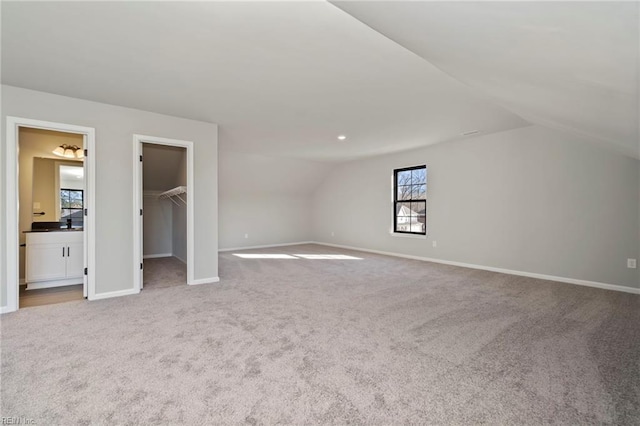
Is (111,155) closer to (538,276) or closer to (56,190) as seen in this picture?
(56,190)

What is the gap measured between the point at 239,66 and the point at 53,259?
380 centimetres

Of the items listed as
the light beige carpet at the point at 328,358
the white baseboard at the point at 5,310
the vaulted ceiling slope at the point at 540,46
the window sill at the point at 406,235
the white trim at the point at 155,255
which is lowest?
the light beige carpet at the point at 328,358

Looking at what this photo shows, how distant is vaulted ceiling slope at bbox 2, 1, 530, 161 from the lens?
6.14 feet

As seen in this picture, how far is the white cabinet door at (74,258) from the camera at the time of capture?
4039mm

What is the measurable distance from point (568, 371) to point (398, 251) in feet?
15.2

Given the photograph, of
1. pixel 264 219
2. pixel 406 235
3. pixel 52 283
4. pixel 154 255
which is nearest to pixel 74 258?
pixel 52 283

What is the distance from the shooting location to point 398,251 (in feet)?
21.4

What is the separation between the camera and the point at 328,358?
81.1 inches

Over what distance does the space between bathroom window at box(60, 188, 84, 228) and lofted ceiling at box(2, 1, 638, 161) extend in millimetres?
2740

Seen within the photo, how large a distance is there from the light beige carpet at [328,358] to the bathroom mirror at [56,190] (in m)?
2.61

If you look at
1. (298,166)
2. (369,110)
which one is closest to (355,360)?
(369,110)

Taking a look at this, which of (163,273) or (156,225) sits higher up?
(156,225)

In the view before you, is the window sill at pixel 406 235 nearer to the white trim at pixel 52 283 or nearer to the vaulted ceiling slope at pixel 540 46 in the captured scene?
the vaulted ceiling slope at pixel 540 46

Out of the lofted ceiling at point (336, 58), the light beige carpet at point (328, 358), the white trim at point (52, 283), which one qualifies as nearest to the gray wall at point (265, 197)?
the lofted ceiling at point (336, 58)
